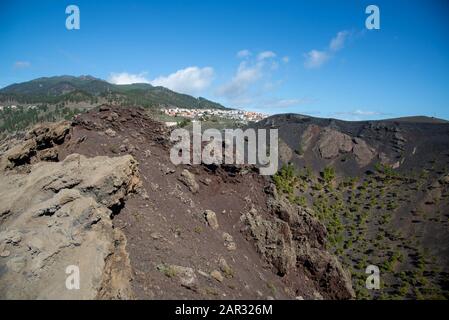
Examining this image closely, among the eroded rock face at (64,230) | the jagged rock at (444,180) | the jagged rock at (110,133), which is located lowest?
the jagged rock at (444,180)

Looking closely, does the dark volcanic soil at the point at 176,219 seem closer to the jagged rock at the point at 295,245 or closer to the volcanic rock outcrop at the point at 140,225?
the volcanic rock outcrop at the point at 140,225

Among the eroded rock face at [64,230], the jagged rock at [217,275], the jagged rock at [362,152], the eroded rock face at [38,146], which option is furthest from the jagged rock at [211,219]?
the jagged rock at [362,152]

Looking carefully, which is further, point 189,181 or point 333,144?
point 333,144

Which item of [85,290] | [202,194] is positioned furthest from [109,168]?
[202,194]

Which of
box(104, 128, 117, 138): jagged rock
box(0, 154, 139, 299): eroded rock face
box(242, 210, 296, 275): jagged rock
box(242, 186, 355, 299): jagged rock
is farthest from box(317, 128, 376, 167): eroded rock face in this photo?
box(0, 154, 139, 299): eroded rock face

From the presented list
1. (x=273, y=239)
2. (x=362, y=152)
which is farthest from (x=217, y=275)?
(x=362, y=152)

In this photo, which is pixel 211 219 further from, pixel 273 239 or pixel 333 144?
pixel 333 144
